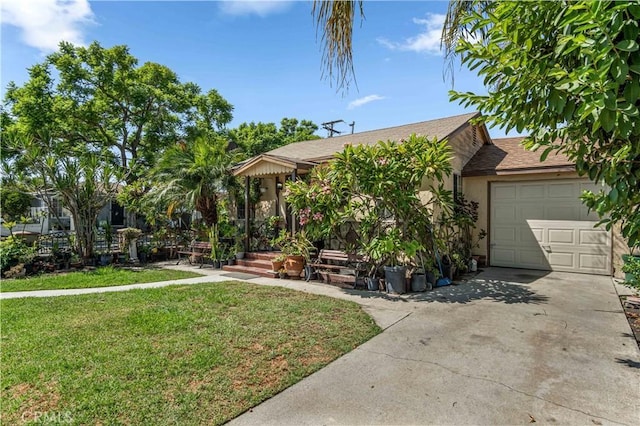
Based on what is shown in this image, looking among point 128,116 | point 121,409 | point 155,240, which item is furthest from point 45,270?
point 128,116

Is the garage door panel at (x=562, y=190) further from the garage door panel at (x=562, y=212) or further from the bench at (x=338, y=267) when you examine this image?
the bench at (x=338, y=267)

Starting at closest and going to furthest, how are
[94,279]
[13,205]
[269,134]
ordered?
[94,279]
[13,205]
[269,134]

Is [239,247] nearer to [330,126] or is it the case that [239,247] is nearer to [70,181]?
[70,181]

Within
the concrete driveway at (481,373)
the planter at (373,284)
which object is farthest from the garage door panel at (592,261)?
the planter at (373,284)

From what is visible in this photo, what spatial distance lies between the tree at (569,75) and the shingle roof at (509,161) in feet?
25.0

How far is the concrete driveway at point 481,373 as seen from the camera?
3.09 m

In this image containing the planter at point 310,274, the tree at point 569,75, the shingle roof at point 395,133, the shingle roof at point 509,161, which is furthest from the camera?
the shingle roof at point 395,133

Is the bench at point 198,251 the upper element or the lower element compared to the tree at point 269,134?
lower

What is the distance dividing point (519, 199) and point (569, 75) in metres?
9.73

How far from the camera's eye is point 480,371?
3.92 m

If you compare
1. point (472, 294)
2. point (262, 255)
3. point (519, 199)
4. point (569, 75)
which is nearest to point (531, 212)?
point (519, 199)

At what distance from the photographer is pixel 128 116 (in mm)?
19719

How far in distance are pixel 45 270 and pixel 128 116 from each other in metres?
12.3

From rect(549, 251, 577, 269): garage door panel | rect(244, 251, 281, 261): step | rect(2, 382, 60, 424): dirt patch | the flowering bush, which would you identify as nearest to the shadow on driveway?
the flowering bush
